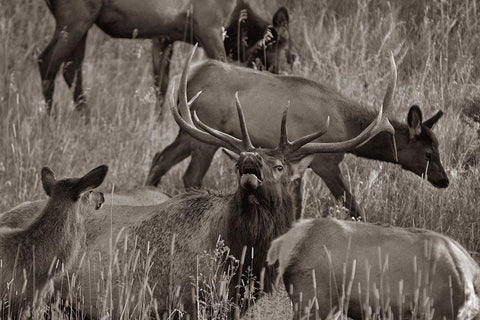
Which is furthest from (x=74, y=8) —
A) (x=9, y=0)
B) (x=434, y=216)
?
(x=434, y=216)

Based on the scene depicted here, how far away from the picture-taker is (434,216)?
8.70 m

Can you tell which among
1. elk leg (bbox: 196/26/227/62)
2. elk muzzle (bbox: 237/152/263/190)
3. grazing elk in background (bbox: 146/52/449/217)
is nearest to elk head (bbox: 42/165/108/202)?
elk muzzle (bbox: 237/152/263/190)

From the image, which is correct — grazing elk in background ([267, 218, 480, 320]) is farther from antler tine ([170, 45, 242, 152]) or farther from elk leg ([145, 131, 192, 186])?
elk leg ([145, 131, 192, 186])

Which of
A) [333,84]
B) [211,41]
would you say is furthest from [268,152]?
[333,84]

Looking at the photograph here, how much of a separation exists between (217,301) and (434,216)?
296 cm

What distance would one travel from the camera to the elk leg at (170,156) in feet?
30.2

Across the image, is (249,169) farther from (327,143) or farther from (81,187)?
(327,143)

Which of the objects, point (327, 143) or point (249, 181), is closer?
point (249, 181)

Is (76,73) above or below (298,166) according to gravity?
Answer: below

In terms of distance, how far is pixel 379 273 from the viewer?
586 centimetres

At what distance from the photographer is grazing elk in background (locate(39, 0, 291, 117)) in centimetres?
1058

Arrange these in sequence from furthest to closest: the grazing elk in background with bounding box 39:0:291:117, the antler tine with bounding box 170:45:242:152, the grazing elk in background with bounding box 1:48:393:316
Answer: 1. the grazing elk in background with bounding box 39:0:291:117
2. the antler tine with bounding box 170:45:242:152
3. the grazing elk in background with bounding box 1:48:393:316

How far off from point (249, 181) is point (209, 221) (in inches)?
28.0

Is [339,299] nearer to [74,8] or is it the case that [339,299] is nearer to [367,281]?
[367,281]
